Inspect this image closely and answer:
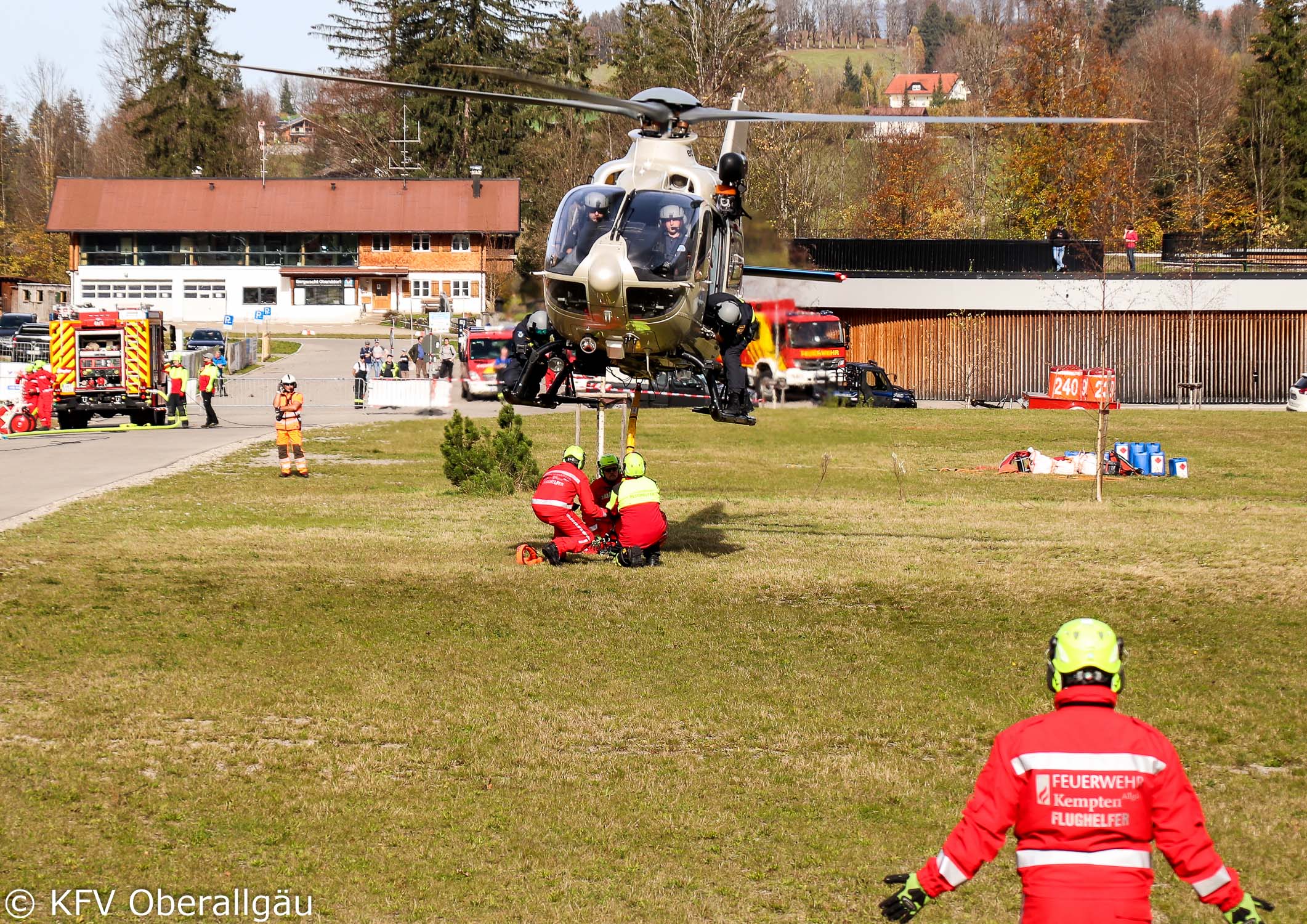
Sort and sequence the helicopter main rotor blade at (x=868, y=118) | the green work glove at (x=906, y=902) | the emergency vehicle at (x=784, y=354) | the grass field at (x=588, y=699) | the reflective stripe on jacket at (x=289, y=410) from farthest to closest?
the reflective stripe on jacket at (x=289, y=410)
the emergency vehicle at (x=784, y=354)
the helicopter main rotor blade at (x=868, y=118)
the grass field at (x=588, y=699)
the green work glove at (x=906, y=902)

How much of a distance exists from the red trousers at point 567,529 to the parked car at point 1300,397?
37.4 m

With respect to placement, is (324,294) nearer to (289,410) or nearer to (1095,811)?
(289,410)

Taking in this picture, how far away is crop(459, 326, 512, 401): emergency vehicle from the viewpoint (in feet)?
Result: 67.3

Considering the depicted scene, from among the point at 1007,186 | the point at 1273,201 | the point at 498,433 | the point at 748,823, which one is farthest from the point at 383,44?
the point at 748,823

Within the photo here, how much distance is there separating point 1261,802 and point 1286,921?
1.93m

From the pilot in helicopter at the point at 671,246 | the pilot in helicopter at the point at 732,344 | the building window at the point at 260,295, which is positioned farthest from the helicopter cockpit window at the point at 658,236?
the building window at the point at 260,295

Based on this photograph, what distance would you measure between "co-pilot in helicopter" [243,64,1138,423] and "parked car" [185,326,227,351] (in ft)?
163

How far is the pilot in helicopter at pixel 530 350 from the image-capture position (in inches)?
712

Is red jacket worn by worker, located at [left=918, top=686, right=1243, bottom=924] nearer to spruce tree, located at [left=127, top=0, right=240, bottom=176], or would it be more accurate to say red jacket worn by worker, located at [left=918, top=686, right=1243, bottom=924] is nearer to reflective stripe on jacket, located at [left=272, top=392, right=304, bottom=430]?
reflective stripe on jacket, located at [left=272, top=392, right=304, bottom=430]

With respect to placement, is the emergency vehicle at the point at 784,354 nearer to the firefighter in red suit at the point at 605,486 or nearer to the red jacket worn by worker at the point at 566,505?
the firefighter in red suit at the point at 605,486

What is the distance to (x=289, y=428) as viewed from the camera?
27906 millimetres

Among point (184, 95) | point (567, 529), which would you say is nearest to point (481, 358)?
point (567, 529)

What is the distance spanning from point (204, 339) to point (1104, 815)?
66.2 metres

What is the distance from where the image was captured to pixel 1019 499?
2689 cm
